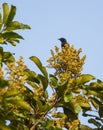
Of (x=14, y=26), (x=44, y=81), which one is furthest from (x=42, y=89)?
(x=14, y=26)

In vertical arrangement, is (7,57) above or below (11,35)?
below

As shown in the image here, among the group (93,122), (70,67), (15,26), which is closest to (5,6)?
(15,26)

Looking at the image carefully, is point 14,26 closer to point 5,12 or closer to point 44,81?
point 5,12

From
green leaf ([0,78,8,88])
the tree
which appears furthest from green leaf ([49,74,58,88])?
green leaf ([0,78,8,88])

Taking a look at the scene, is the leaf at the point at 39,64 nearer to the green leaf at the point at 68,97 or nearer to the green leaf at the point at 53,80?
the green leaf at the point at 53,80

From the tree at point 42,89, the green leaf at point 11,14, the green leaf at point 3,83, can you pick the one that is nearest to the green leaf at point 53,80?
the tree at point 42,89

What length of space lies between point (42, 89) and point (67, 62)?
1.62 ft

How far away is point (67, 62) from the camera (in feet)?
16.3

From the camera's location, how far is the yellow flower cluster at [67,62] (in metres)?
4.91

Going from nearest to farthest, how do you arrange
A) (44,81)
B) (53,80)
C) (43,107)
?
(43,107), (53,80), (44,81)

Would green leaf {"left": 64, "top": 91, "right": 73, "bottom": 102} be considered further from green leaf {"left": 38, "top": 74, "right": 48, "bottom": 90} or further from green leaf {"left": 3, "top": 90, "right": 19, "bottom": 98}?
green leaf {"left": 3, "top": 90, "right": 19, "bottom": 98}

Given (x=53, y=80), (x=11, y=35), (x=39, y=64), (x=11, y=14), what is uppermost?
(x=11, y=14)

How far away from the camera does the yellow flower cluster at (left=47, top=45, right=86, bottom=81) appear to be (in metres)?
4.91

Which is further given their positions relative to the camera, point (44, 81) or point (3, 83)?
point (44, 81)
